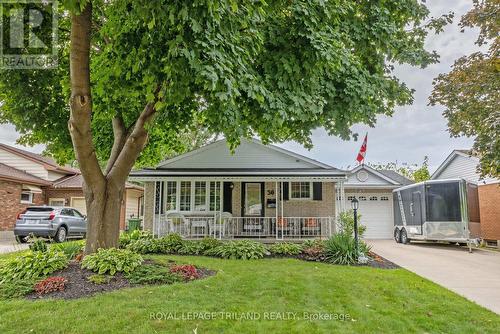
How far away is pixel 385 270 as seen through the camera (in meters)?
8.65

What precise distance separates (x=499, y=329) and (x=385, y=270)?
4090mm

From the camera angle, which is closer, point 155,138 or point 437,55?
point 437,55

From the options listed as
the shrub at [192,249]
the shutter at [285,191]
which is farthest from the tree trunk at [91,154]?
the shutter at [285,191]

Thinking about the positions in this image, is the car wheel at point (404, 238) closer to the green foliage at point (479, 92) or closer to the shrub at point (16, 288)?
the green foliage at point (479, 92)

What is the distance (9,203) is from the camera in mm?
16953

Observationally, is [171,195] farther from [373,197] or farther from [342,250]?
[373,197]

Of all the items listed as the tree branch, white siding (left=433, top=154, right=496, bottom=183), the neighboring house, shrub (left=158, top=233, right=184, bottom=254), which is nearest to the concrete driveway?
the neighboring house

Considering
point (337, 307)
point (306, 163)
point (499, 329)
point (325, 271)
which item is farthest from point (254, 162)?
point (499, 329)

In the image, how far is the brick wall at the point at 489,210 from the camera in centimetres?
1485

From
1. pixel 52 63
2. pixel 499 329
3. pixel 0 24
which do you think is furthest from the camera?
pixel 52 63

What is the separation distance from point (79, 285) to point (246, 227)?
340 inches

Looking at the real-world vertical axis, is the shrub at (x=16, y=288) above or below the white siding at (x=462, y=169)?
below

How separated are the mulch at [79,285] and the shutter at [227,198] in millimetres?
7306

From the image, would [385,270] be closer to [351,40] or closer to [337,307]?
[337,307]
